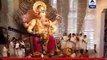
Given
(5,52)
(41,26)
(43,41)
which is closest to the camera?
(5,52)

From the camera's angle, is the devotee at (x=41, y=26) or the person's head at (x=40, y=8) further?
the person's head at (x=40, y=8)

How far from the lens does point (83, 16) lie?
28.6ft

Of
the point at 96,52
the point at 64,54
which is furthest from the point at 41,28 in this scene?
the point at 96,52

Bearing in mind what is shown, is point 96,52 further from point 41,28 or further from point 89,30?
point 41,28

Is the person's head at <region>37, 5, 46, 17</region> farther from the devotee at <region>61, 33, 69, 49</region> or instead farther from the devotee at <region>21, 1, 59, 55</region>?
the devotee at <region>61, 33, 69, 49</region>

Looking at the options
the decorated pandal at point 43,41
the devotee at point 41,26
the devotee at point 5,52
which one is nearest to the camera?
the devotee at point 5,52

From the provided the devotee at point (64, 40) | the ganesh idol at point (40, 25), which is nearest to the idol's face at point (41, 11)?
the ganesh idol at point (40, 25)

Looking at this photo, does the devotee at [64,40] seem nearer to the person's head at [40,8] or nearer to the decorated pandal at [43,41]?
the decorated pandal at [43,41]

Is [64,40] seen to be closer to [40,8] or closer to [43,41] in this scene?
[43,41]

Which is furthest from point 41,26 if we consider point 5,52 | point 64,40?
point 5,52

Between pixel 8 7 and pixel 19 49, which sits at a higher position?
pixel 8 7

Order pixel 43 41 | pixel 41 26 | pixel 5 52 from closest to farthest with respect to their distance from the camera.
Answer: pixel 5 52 < pixel 43 41 < pixel 41 26

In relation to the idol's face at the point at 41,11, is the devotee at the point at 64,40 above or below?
below

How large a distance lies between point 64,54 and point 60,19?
1176 millimetres
